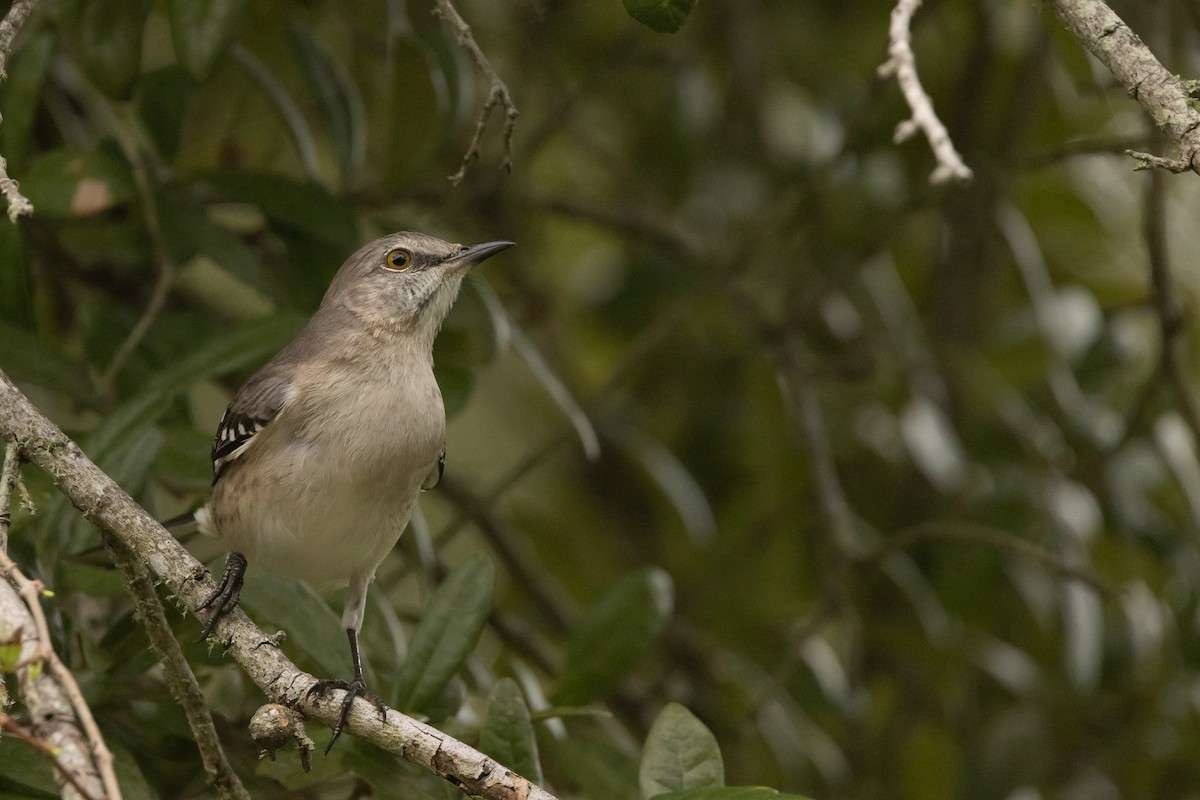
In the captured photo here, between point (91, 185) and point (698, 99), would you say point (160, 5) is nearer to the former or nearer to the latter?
point (91, 185)

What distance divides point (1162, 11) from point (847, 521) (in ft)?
7.72

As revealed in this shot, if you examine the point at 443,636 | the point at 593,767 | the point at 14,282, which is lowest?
the point at 593,767

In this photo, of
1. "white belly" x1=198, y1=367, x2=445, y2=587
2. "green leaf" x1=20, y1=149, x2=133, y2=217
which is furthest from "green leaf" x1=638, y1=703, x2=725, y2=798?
"green leaf" x1=20, y1=149, x2=133, y2=217

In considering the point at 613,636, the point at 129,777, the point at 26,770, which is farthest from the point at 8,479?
the point at 613,636

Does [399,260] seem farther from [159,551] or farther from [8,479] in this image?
[8,479]

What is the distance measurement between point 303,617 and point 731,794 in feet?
4.46

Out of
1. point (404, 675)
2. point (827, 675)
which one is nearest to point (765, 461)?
point (827, 675)

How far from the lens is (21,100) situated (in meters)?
3.53

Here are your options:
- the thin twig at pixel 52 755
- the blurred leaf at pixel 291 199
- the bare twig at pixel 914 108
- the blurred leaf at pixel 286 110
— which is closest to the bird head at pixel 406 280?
the blurred leaf at pixel 291 199

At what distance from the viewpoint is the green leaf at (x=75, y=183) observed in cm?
351

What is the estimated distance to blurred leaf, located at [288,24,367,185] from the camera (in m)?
4.16

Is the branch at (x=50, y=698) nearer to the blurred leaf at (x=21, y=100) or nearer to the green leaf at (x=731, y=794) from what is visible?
the green leaf at (x=731, y=794)

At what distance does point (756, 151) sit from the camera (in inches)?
238

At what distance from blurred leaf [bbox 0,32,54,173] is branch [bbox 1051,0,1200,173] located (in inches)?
108
